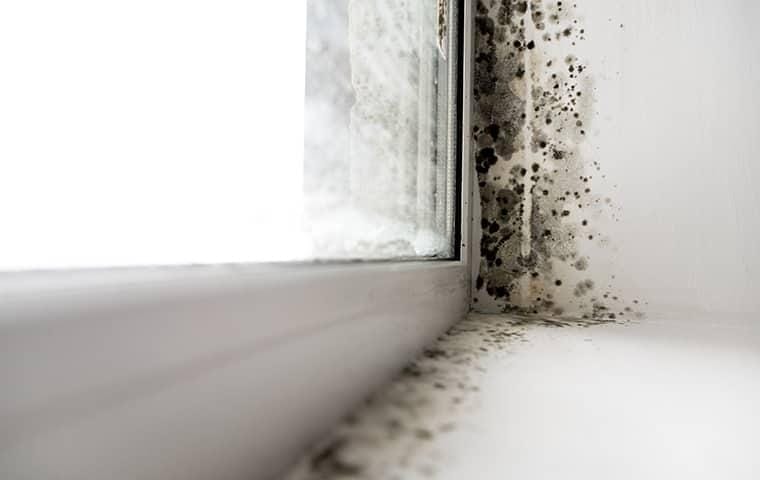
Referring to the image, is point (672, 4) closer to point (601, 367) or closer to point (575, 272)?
point (575, 272)

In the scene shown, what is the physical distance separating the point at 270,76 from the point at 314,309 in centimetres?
20

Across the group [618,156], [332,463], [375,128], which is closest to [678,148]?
[618,156]

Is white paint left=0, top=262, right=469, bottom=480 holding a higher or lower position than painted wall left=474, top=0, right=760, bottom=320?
lower

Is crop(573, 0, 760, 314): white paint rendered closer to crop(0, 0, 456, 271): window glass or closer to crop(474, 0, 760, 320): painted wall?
crop(474, 0, 760, 320): painted wall

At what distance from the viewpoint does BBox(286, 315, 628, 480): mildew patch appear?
0.35 m

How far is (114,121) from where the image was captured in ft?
0.82

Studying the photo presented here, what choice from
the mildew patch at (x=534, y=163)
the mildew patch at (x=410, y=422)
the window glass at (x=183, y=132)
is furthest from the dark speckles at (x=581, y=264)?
the window glass at (x=183, y=132)

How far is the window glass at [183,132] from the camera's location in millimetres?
209

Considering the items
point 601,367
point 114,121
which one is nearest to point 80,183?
point 114,121

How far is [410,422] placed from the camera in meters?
0.44

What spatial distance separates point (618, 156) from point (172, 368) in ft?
4.94

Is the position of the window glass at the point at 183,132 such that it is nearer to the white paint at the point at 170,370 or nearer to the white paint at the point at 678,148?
the white paint at the point at 170,370

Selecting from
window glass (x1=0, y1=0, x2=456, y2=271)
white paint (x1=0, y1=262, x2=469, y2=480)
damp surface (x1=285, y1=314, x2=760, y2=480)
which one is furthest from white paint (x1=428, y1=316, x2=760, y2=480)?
window glass (x1=0, y1=0, x2=456, y2=271)

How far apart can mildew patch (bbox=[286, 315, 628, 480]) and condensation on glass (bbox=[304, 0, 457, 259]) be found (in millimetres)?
164
